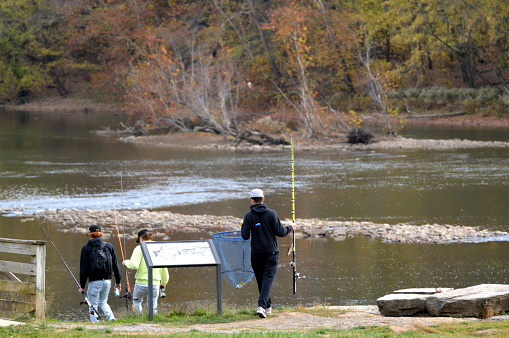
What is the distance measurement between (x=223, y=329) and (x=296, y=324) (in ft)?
3.04

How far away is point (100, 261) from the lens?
10312 millimetres

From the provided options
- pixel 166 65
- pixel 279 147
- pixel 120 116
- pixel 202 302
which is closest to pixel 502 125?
pixel 279 147

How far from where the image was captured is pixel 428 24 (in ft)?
205

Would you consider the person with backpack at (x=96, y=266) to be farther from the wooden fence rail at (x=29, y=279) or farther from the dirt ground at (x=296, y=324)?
the dirt ground at (x=296, y=324)

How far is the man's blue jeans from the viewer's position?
10.4 meters

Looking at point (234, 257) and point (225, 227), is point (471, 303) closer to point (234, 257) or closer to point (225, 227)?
point (234, 257)

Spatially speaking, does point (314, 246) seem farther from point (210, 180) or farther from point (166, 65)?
point (166, 65)

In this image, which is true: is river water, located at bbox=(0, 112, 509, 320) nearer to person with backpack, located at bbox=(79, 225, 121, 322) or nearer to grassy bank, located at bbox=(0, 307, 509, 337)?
person with backpack, located at bbox=(79, 225, 121, 322)

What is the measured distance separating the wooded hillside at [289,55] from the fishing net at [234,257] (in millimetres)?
33554

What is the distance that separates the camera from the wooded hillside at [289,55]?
161 ft

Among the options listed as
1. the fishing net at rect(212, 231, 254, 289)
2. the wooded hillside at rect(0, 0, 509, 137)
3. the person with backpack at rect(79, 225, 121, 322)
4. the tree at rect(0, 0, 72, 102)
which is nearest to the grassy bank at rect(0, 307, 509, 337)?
the person with backpack at rect(79, 225, 121, 322)

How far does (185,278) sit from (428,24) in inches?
1992

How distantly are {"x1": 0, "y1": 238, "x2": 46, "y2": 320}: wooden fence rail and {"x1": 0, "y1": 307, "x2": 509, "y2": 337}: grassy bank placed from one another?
0.44 m

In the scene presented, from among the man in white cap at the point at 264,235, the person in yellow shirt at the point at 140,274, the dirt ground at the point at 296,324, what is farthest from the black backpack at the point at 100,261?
the man in white cap at the point at 264,235
